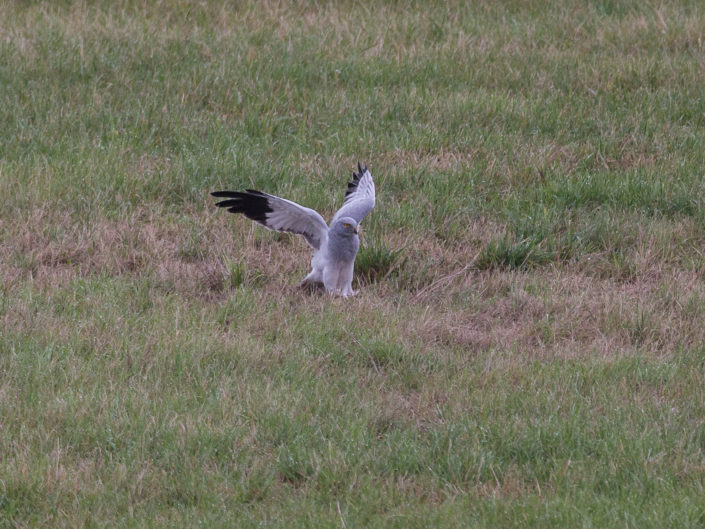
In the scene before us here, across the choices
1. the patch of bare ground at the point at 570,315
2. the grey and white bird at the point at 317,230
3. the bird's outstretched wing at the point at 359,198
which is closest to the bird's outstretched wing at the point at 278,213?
the grey and white bird at the point at 317,230

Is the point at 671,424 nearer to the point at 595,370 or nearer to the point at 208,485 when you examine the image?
the point at 595,370

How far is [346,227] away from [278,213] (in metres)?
0.43

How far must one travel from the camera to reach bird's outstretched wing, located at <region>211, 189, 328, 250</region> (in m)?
6.18

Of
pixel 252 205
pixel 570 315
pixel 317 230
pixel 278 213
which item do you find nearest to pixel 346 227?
pixel 317 230

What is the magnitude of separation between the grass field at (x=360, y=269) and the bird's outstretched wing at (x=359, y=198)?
322 millimetres

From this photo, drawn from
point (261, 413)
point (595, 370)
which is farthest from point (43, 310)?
point (595, 370)

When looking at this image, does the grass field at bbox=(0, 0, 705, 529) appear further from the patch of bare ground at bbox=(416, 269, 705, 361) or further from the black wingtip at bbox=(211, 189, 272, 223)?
the black wingtip at bbox=(211, 189, 272, 223)

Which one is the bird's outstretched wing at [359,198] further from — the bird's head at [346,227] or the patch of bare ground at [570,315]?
the patch of bare ground at [570,315]

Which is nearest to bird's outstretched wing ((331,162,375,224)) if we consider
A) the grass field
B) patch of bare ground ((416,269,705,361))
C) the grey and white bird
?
the grey and white bird

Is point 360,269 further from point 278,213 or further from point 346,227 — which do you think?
point 278,213

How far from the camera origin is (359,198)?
6.93 meters

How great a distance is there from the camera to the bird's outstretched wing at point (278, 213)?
6.18m

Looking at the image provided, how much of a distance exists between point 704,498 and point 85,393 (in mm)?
2849

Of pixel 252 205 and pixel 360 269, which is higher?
pixel 252 205
